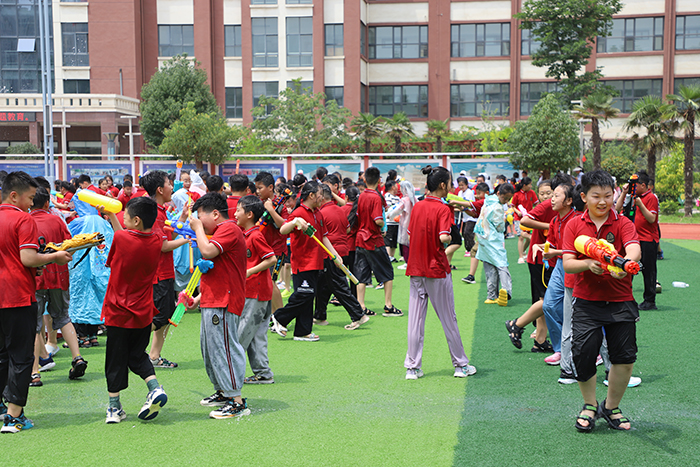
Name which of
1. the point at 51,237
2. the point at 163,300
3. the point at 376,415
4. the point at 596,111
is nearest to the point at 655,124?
the point at 596,111

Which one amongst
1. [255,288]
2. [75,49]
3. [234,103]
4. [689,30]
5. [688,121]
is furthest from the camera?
[689,30]

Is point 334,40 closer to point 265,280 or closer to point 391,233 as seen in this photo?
point 391,233

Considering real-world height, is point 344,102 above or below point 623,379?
above

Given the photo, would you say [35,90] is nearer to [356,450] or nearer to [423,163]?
[423,163]

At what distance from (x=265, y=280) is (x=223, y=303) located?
98 centimetres

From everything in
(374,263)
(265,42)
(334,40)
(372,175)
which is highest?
(334,40)

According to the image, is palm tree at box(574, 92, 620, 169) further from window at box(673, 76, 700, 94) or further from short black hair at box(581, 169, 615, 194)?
short black hair at box(581, 169, 615, 194)

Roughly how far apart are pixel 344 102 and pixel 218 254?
37.4m

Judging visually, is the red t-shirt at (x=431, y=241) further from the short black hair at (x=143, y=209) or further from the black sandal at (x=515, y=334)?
the short black hair at (x=143, y=209)

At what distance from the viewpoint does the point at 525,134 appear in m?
25.7

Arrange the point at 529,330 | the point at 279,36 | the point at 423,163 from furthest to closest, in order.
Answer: the point at 279,36
the point at 423,163
the point at 529,330

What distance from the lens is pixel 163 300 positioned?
6.78 metres

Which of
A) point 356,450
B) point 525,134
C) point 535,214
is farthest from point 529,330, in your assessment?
point 525,134

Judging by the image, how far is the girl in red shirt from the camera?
21.0 ft
